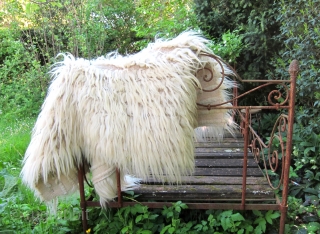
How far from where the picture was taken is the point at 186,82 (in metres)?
1.43

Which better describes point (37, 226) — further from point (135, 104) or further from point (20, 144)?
point (20, 144)

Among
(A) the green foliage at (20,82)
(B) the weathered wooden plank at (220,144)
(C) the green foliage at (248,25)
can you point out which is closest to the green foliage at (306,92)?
(C) the green foliage at (248,25)

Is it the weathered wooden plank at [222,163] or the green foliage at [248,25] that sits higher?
the green foliage at [248,25]

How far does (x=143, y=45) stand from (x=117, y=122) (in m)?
2.59

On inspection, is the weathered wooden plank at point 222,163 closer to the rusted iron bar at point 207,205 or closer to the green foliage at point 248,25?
the rusted iron bar at point 207,205

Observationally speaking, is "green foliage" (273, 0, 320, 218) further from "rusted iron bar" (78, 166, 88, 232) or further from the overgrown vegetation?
"rusted iron bar" (78, 166, 88, 232)

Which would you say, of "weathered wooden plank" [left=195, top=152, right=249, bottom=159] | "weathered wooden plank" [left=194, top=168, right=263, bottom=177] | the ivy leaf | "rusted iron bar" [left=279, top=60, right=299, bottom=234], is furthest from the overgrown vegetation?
"weathered wooden plank" [left=195, top=152, right=249, bottom=159]

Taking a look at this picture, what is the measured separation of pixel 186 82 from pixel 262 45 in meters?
1.60

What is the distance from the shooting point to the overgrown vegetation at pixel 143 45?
1648 millimetres

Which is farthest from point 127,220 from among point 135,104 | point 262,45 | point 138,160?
point 262,45

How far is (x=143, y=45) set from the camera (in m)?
3.80

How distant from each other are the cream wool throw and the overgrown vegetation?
1.09ft

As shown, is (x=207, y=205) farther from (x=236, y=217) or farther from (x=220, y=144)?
(x=220, y=144)

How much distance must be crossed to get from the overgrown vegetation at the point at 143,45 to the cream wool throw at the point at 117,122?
0.33 metres
